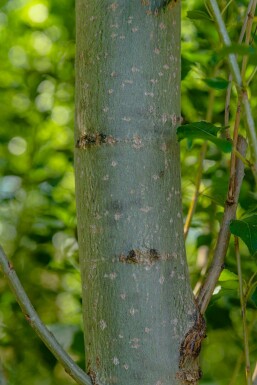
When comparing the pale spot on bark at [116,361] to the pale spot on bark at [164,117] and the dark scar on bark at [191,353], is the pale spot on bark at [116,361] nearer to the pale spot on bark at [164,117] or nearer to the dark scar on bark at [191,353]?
the dark scar on bark at [191,353]

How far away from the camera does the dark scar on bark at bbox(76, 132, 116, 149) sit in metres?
0.57

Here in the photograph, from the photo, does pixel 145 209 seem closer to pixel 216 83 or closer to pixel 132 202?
pixel 132 202

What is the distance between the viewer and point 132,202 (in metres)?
0.56

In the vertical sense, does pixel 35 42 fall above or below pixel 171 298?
above

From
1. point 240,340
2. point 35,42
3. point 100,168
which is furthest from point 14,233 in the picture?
point 100,168

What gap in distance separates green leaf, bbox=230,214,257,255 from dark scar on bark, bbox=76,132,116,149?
0.13 metres

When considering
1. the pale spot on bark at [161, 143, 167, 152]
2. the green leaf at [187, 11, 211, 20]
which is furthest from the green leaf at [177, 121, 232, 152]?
the green leaf at [187, 11, 211, 20]

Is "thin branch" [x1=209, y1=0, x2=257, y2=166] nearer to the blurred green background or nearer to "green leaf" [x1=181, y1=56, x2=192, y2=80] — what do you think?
"green leaf" [x1=181, y1=56, x2=192, y2=80]

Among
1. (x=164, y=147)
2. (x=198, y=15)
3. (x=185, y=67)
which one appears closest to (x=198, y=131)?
(x=164, y=147)

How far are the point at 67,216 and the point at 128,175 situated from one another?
2.16 feet

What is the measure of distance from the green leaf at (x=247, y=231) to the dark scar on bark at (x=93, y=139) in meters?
0.13

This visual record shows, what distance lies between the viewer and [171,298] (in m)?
0.56

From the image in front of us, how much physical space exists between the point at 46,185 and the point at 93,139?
720 mm

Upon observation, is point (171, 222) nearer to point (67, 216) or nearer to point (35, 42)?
point (67, 216)
